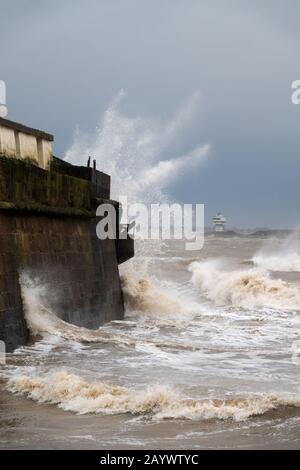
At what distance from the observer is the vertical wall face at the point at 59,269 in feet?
28.7

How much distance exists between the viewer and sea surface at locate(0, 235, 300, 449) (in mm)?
5000

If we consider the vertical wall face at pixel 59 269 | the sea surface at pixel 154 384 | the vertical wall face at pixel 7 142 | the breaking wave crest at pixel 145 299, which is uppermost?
the vertical wall face at pixel 7 142

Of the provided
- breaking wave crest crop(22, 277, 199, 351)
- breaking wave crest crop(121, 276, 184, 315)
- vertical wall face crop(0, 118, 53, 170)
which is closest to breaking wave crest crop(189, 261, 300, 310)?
breaking wave crest crop(121, 276, 184, 315)

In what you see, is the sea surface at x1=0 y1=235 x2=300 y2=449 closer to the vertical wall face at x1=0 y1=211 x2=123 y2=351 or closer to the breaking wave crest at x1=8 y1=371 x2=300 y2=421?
the breaking wave crest at x1=8 y1=371 x2=300 y2=421

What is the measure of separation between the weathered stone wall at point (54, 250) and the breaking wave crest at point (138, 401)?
7.40ft

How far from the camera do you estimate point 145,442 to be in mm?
4828

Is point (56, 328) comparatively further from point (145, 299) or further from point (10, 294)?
point (145, 299)

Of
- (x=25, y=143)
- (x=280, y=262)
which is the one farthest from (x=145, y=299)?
(x=280, y=262)

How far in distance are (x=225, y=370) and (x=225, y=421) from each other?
216cm

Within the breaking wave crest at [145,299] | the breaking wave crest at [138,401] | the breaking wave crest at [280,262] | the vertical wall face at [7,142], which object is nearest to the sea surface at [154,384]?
the breaking wave crest at [138,401]

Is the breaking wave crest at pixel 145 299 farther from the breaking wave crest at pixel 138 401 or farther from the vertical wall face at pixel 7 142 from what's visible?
the breaking wave crest at pixel 138 401
